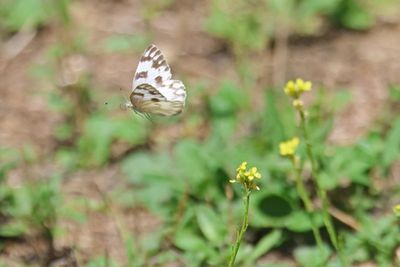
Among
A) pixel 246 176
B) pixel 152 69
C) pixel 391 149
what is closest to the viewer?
pixel 246 176

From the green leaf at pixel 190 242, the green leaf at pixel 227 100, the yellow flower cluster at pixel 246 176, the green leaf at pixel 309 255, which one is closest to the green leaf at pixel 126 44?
the green leaf at pixel 227 100

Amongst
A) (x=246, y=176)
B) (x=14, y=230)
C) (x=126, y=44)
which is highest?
(x=246, y=176)

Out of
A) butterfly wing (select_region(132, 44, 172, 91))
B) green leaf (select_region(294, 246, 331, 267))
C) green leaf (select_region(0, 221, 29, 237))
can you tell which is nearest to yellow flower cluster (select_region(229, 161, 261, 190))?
butterfly wing (select_region(132, 44, 172, 91))

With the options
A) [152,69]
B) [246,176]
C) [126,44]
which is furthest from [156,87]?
[126,44]

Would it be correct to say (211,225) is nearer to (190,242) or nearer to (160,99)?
(190,242)

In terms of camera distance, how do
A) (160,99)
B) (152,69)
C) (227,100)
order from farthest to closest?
(227,100) → (152,69) → (160,99)

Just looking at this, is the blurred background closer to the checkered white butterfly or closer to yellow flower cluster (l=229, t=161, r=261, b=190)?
the checkered white butterfly
